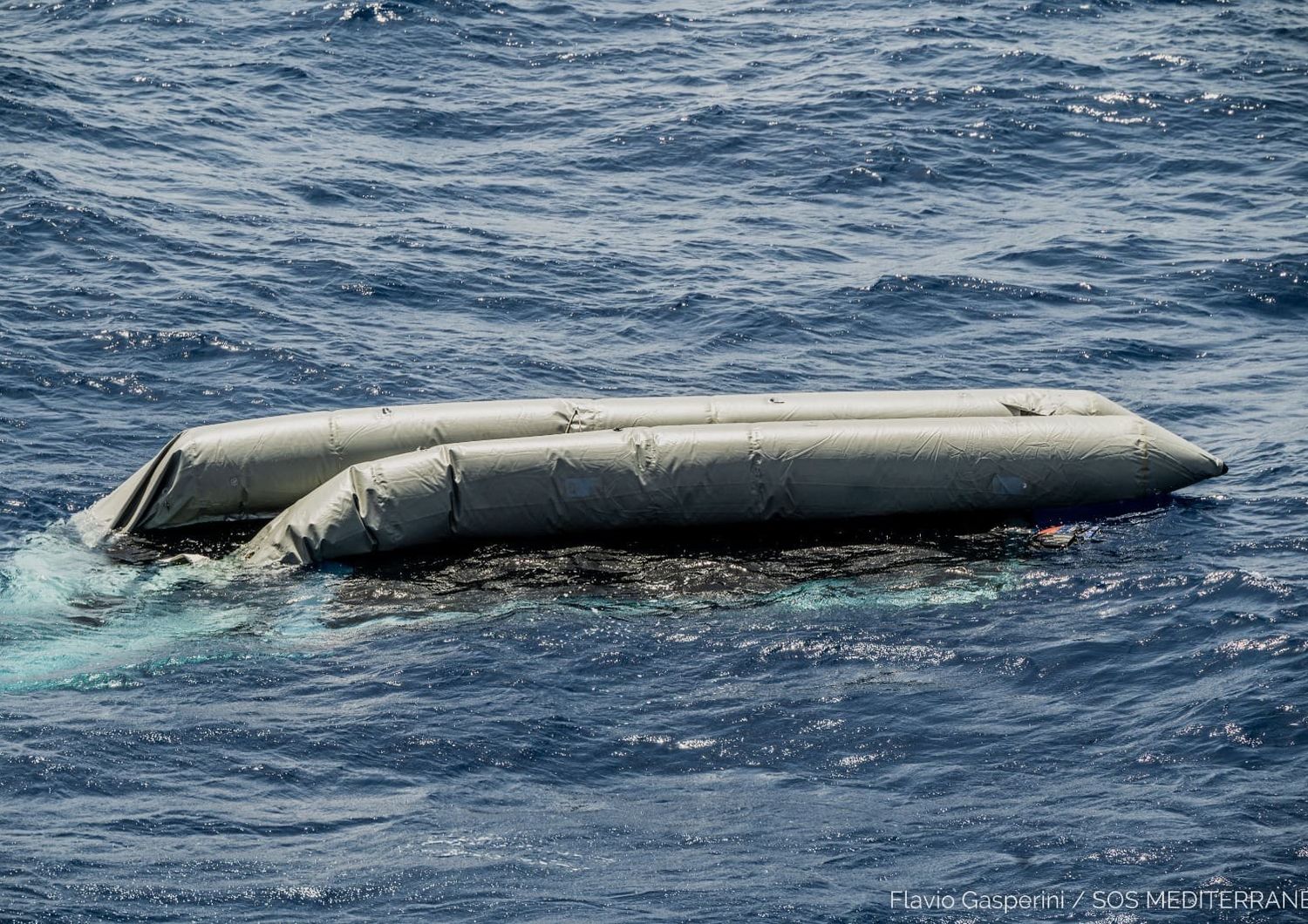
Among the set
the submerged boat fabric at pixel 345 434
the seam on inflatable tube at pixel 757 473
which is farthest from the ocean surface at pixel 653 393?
the submerged boat fabric at pixel 345 434

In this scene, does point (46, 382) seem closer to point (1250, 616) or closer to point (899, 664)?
point (899, 664)

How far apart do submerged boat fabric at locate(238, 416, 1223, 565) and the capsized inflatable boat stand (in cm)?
2

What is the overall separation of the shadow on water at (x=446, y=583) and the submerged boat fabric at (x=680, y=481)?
27 centimetres

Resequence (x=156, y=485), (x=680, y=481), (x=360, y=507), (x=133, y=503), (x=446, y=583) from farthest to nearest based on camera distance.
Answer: (x=133, y=503) → (x=156, y=485) → (x=680, y=481) → (x=360, y=507) → (x=446, y=583)

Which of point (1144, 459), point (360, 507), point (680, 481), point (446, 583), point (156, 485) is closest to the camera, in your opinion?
point (446, 583)

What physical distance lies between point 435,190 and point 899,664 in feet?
51.2

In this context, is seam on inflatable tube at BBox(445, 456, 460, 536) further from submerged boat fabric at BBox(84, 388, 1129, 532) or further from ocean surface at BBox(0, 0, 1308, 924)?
submerged boat fabric at BBox(84, 388, 1129, 532)

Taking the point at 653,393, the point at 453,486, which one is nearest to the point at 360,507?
the point at 453,486

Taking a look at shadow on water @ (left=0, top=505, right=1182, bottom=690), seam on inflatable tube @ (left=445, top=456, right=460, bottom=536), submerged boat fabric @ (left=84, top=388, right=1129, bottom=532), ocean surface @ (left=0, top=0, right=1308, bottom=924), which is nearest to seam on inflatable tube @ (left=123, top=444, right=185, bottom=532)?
submerged boat fabric @ (left=84, top=388, right=1129, bottom=532)

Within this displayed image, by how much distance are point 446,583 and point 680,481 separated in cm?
242

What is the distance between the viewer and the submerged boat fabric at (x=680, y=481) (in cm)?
1447

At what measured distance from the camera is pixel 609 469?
573 inches

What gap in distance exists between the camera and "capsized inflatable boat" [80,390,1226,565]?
14.5 meters

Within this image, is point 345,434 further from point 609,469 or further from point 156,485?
point 609,469
